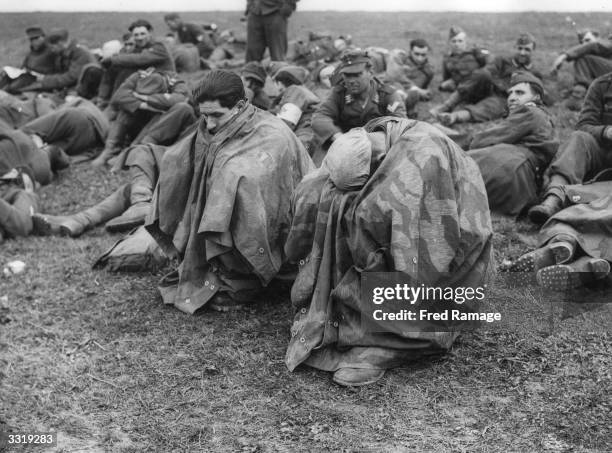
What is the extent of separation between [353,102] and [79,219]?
9.35 feet

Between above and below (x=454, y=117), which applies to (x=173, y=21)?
below

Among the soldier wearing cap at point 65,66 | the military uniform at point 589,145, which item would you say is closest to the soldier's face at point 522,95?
the military uniform at point 589,145

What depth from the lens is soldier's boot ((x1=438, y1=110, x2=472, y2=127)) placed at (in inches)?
391

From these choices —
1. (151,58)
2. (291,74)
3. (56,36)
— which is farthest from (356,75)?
(56,36)

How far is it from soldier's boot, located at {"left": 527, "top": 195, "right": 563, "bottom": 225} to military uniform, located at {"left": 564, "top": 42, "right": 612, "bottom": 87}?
13.7 feet

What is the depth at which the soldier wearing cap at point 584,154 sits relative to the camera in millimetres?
7008

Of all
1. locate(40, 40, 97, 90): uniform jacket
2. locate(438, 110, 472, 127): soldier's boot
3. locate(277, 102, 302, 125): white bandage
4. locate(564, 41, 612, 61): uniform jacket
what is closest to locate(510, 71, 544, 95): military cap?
locate(438, 110, 472, 127): soldier's boot

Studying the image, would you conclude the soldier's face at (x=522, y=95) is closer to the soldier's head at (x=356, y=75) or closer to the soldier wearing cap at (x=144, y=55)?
the soldier's head at (x=356, y=75)

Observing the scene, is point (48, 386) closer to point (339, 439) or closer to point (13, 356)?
point (13, 356)

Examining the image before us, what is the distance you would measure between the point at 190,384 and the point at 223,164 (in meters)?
1.64

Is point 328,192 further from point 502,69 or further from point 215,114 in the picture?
point 502,69

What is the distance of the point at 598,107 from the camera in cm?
756

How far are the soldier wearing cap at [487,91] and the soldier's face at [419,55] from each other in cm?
128

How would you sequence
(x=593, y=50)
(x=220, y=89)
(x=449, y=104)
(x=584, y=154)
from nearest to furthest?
(x=220, y=89), (x=584, y=154), (x=449, y=104), (x=593, y=50)
